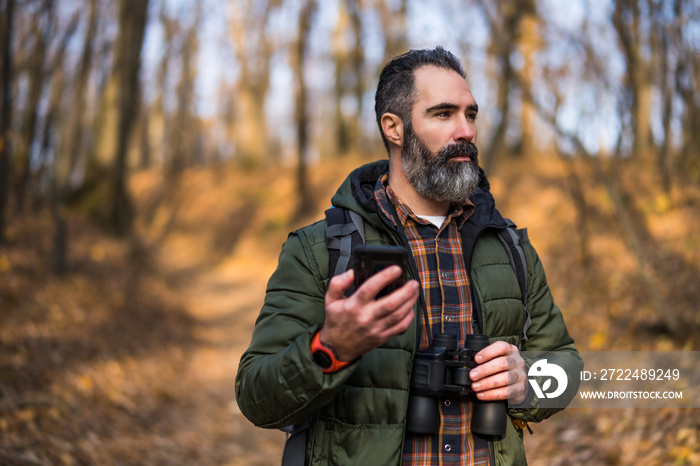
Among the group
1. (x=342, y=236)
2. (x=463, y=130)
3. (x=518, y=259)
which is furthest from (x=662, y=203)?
(x=342, y=236)

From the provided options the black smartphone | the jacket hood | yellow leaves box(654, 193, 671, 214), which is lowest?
the black smartphone

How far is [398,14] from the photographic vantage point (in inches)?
879

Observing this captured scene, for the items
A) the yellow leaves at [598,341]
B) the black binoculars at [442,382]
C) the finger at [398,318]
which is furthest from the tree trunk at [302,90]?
the finger at [398,318]

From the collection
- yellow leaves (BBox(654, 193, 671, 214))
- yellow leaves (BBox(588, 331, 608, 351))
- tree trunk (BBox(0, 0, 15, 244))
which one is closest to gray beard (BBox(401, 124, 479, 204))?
yellow leaves (BBox(588, 331, 608, 351))

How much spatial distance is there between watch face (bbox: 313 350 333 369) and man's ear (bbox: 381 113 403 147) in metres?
1.06

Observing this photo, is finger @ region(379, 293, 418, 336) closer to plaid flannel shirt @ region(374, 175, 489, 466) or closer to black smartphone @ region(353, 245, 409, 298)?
black smartphone @ region(353, 245, 409, 298)

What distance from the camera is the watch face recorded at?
1.70m

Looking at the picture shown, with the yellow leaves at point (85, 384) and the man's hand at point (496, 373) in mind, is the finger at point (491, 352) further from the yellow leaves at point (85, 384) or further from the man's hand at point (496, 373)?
the yellow leaves at point (85, 384)

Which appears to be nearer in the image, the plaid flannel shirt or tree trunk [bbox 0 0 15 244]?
the plaid flannel shirt

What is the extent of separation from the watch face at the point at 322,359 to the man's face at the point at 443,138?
0.89 metres

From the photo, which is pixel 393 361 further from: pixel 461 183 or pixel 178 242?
pixel 178 242

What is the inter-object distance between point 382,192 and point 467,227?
37cm

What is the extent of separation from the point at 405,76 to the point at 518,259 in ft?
2.90

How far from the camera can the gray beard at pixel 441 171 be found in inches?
89.5
